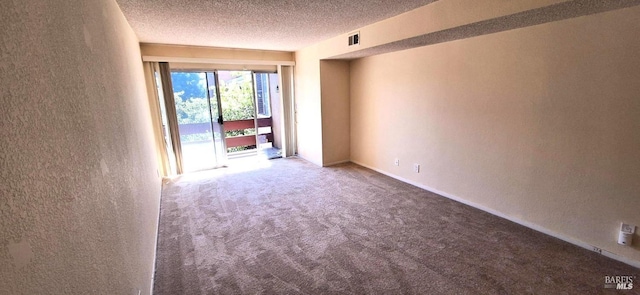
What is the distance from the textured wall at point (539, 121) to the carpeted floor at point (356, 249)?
1.02 ft

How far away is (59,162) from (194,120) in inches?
184

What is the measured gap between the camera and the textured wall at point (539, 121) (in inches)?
86.5

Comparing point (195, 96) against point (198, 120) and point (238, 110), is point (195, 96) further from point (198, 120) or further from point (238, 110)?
point (238, 110)

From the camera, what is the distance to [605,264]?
7.41 ft

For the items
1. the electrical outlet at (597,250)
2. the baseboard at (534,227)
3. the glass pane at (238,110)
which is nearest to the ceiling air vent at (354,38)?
the baseboard at (534,227)

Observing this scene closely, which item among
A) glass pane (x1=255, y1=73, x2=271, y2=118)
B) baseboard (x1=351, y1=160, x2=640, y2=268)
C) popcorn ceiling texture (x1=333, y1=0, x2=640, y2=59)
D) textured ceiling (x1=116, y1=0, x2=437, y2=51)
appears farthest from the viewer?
glass pane (x1=255, y1=73, x2=271, y2=118)

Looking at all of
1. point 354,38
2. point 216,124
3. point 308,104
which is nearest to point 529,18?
point 354,38

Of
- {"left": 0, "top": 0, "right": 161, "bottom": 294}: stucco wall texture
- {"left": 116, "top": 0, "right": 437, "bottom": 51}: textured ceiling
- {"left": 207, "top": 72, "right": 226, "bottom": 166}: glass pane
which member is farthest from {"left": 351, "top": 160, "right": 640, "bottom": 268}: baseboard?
{"left": 207, "top": 72, "right": 226, "bottom": 166}: glass pane

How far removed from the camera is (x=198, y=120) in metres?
5.24

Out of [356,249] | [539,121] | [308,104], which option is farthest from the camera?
[308,104]

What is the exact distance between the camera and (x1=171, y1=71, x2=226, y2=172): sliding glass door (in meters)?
5.00

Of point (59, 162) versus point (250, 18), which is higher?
point (250, 18)

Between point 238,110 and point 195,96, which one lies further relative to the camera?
point 238,110

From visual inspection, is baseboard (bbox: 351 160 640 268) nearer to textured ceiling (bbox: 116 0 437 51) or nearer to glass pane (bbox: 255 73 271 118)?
textured ceiling (bbox: 116 0 437 51)
